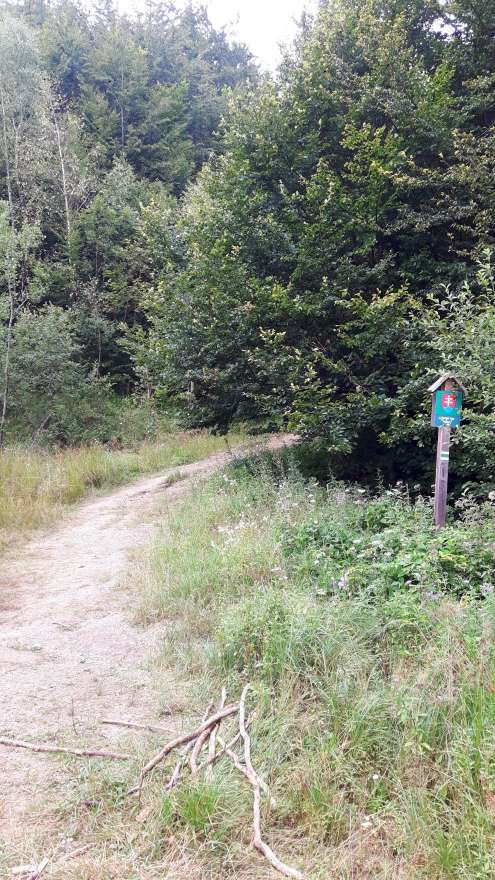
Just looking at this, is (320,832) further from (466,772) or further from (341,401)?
(341,401)

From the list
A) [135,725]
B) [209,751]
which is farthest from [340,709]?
[135,725]

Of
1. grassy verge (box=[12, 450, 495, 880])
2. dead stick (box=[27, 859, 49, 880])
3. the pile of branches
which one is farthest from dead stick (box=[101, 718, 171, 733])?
dead stick (box=[27, 859, 49, 880])

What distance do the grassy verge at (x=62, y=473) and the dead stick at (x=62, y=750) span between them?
421cm

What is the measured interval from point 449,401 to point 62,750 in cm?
397

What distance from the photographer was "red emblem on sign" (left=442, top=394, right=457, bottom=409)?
16.2ft

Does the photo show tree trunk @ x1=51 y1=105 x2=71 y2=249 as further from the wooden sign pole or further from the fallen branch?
the fallen branch

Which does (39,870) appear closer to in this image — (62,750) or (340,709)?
(62,750)

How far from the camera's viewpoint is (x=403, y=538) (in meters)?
4.36

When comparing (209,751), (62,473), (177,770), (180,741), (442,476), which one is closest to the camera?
(177,770)

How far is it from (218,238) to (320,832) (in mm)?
8772

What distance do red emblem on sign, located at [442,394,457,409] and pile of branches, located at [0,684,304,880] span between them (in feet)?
10.2

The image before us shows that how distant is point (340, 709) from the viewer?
2.68 metres

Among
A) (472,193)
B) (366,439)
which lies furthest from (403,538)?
(472,193)

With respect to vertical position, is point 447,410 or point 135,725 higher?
point 447,410
